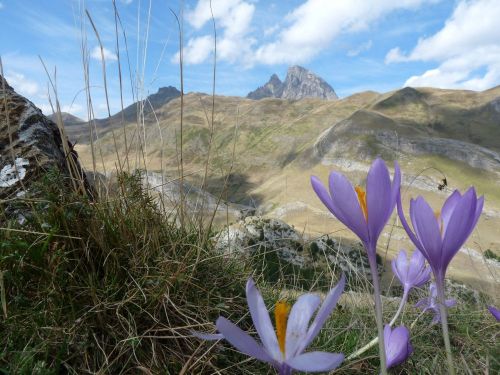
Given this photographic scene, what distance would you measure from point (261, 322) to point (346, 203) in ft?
0.86

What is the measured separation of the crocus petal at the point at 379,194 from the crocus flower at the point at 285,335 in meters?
0.16

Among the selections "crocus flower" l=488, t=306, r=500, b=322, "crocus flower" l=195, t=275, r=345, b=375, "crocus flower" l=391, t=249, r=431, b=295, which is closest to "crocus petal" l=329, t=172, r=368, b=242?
"crocus flower" l=195, t=275, r=345, b=375

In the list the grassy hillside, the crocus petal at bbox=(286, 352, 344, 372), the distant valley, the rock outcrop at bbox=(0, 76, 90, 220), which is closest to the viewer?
the crocus petal at bbox=(286, 352, 344, 372)

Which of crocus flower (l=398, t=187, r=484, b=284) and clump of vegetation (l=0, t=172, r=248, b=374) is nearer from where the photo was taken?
crocus flower (l=398, t=187, r=484, b=284)

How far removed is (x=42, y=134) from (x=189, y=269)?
68.4 inches

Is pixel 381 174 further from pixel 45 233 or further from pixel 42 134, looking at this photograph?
pixel 42 134

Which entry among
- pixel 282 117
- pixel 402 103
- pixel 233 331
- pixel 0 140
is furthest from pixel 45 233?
pixel 282 117

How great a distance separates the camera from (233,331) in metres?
0.66

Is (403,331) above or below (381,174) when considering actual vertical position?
below

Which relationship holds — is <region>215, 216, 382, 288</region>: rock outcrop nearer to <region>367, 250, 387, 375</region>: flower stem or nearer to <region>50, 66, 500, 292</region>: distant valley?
<region>367, 250, 387, 375</region>: flower stem

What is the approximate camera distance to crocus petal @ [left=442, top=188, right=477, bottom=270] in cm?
78

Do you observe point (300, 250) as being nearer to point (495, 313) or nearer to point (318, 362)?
point (495, 313)

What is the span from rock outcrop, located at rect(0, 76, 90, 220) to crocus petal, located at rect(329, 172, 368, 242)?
169cm

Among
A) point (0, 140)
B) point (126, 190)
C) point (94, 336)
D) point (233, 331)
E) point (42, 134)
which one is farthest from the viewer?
point (42, 134)
